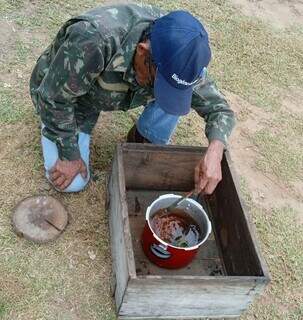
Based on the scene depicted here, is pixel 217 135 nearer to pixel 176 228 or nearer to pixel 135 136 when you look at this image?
pixel 176 228

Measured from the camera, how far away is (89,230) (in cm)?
255

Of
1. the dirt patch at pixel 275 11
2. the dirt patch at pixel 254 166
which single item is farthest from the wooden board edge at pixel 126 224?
the dirt patch at pixel 275 11

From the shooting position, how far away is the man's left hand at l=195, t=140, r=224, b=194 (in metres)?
2.29

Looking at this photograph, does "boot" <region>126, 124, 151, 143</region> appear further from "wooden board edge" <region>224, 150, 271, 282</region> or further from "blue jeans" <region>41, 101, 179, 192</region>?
"wooden board edge" <region>224, 150, 271, 282</region>

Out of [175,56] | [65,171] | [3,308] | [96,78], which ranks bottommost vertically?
[3,308]

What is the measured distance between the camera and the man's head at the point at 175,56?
1.87 meters

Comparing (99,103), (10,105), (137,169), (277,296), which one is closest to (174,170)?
(137,169)

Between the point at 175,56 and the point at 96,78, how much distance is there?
50 cm

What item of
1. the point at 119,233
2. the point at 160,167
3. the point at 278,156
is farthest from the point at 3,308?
the point at 278,156

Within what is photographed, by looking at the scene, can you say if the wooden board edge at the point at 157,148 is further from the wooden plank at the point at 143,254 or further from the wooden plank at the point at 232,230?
the wooden plank at the point at 143,254

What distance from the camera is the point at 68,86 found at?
7.04 ft

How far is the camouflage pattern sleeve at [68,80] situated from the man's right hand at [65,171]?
3.3 inches

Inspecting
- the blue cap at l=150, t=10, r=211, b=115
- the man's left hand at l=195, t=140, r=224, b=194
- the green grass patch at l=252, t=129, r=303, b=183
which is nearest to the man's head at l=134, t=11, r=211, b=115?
the blue cap at l=150, t=10, r=211, b=115

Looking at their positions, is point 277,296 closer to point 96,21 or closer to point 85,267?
point 85,267
